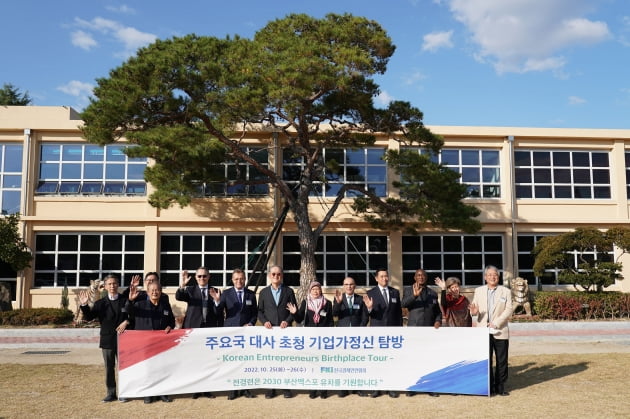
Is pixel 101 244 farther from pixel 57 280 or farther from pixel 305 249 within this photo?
pixel 305 249

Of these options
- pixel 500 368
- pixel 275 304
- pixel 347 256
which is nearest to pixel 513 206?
pixel 347 256

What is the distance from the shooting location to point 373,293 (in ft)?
24.0

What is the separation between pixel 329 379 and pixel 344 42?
857 centimetres

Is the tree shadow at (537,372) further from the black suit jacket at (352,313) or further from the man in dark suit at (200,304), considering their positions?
the man in dark suit at (200,304)

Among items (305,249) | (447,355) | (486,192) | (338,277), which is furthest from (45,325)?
(486,192)

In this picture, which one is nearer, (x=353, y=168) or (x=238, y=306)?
(x=238, y=306)

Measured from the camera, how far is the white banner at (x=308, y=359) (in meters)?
6.83

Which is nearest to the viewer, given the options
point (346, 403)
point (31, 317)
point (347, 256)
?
point (346, 403)

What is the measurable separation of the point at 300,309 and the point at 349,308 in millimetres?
647

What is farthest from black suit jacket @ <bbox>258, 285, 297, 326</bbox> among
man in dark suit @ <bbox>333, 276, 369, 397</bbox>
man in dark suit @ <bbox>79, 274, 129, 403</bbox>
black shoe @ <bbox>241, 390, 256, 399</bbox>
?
man in dark suit @ <bbox>79, 274, 129, 403</bbox>

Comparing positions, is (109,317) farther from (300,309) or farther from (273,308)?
(300,309)

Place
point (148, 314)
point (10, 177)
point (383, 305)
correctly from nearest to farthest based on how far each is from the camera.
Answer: point (148, 314) < point (383, 305) < point (10, 177)

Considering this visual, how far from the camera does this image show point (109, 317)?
6812 millimetres

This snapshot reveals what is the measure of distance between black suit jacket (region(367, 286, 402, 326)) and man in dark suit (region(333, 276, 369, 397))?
0.13 meters
